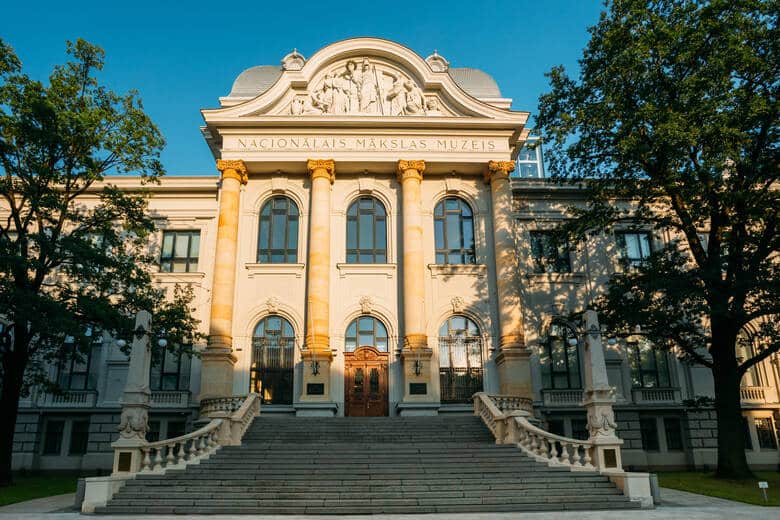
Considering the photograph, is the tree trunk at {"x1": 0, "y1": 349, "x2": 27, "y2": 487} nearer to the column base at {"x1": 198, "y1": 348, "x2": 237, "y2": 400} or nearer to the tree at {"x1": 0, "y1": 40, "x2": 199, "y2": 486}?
the tree at {"x1": 0, "y1": 40, "x2": 199, "y2": 486}

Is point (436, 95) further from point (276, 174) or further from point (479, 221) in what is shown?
point (276, 174)

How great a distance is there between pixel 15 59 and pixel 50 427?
15.0 meters

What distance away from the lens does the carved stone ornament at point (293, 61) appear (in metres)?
28.6

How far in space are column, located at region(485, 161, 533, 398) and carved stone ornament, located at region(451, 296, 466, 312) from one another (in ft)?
5.13

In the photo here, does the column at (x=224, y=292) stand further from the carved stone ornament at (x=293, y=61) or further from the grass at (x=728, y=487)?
the grass at (x=728, y=487)

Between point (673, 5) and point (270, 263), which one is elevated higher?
point (673, 5)

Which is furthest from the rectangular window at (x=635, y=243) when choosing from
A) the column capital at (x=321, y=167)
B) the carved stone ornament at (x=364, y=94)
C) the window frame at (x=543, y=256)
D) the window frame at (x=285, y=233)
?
the window frame at (x=285, y=233)

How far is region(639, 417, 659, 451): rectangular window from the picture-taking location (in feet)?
84.9

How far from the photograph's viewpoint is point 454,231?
91.8 feet

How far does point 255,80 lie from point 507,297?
1604 centimetres

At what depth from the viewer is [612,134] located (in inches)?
820

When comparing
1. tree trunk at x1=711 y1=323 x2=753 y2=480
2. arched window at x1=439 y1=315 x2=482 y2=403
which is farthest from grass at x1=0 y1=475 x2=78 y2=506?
tree trunk at x1=711 y1=323 x2=753 y2=480

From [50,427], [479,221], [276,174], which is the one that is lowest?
[50,427]

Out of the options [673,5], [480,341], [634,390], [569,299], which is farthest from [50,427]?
[673,5]
